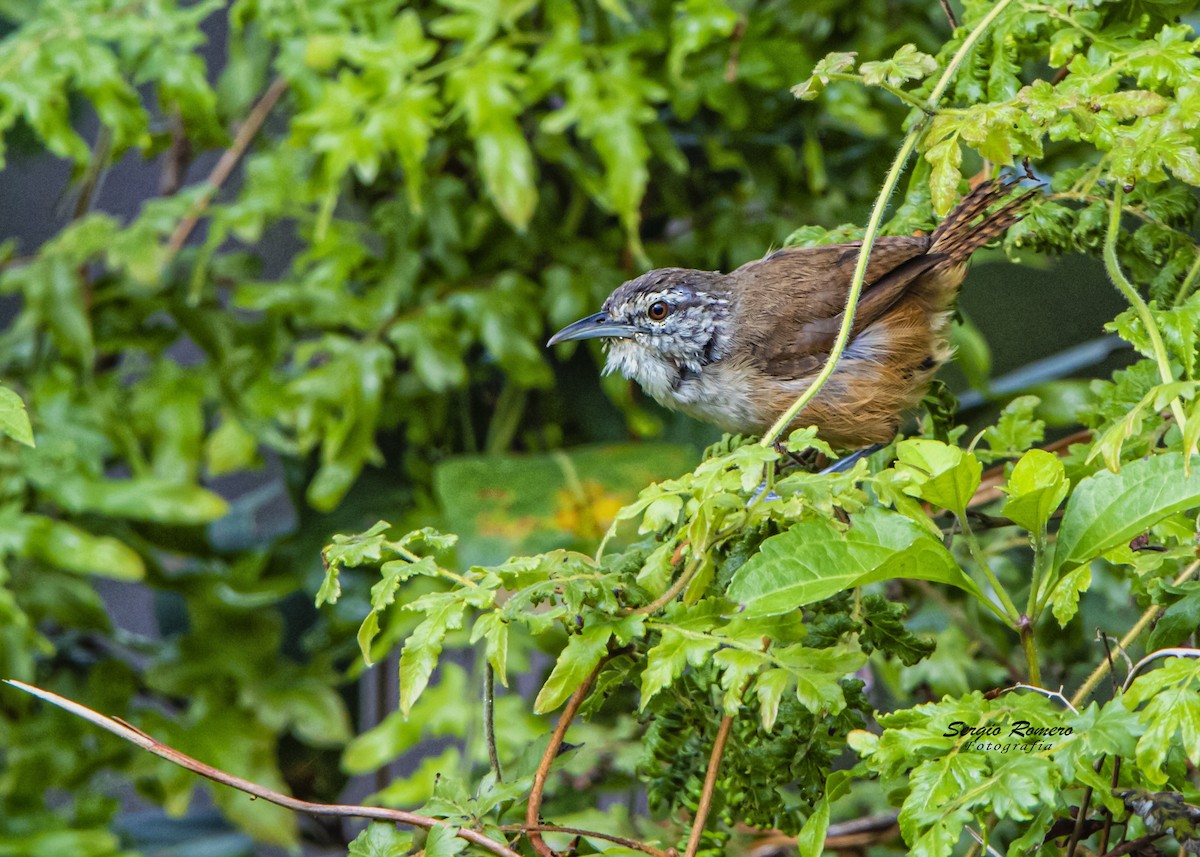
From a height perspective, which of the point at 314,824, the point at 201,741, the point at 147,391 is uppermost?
the point at 147,391

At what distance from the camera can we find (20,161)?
2.89 metres

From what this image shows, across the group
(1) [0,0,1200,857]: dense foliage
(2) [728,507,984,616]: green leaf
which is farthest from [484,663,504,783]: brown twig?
(2) [728,507,984,616]: green leaf

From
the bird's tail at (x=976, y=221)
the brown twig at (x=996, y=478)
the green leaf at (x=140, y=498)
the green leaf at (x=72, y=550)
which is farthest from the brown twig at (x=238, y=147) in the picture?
the brown twig at (x=996, y=478)

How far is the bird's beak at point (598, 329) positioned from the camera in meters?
1.69

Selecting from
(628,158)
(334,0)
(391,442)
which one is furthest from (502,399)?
(334,0)

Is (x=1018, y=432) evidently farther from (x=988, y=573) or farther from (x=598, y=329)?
(x=598, y=329)

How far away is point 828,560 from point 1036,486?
6.5 inches

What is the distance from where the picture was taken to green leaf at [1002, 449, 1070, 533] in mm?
809

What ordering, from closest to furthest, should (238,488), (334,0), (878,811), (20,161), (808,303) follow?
(808,303) < (878,811) < (334,0) < (20,161) < (238,488)

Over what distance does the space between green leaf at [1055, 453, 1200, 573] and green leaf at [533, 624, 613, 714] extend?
329 millimetres

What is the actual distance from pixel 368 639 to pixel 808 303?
0.90m

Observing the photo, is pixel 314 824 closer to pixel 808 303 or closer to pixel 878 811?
pixel 878 811

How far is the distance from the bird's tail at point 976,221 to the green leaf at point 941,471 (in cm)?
45

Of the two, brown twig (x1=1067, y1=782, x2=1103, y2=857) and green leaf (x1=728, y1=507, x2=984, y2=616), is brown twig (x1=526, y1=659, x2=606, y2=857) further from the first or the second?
brown twig (x1=1067, y1=782, x2=1103, y2=857)
